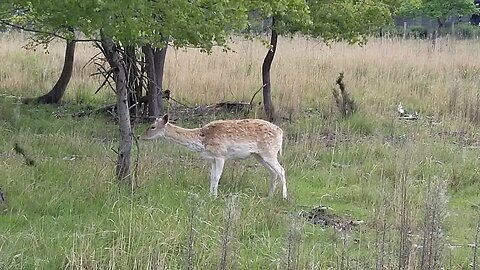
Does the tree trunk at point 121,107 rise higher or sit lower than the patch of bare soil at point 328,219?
higher

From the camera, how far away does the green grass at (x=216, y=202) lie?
6.70m

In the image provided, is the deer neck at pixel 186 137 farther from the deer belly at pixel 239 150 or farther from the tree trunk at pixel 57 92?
the tree trunk at pixel 57 92

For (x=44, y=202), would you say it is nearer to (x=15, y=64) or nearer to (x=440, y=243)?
(x=440, y=243)

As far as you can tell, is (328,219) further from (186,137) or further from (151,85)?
(151,85)

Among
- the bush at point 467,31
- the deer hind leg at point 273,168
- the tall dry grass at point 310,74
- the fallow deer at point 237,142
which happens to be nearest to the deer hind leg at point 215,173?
the fallow deer at point 237,142

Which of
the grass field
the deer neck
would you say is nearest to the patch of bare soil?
the grass field

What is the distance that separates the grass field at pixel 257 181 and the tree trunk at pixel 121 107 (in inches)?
7.7

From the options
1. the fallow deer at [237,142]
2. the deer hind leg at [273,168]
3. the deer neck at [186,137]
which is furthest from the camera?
the deer neck at [186,137]

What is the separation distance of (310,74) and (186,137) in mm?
9607

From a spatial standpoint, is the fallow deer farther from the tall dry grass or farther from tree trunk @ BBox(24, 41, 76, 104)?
tree trunk @ BBox(24, 41, 76, 104)

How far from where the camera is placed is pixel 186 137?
10391 mm

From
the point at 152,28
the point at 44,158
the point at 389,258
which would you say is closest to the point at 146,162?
the point at 44,158

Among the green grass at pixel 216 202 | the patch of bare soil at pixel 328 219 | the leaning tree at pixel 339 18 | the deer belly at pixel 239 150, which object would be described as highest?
the leaning tree at pixel 339 18

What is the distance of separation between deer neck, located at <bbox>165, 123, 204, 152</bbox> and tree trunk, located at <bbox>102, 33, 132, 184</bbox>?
1.02 m
